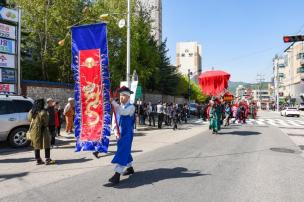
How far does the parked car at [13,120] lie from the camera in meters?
12.1

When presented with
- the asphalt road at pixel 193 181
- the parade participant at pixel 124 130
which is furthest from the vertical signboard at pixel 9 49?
the parade participant at pixel 124 130

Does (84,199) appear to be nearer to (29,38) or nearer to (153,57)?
(29,38)

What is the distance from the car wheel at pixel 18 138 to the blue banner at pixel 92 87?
449 cm

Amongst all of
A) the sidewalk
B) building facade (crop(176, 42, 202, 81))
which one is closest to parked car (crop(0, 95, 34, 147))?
the sidewalk

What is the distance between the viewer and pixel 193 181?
6891 mm

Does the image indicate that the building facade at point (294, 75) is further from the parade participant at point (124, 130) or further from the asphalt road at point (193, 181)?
the parade participant at point (124, 130)

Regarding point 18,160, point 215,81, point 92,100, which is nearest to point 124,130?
point 92,100

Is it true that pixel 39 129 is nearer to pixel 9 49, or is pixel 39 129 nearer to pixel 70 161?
pixel 70 161

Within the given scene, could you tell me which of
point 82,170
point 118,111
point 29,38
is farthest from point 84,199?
point 29,38

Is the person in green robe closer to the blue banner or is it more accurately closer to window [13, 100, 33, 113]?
the blue banner

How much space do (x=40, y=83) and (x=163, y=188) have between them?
1571 centimetres

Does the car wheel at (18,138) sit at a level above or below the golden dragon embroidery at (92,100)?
below

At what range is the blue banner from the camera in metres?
8.59

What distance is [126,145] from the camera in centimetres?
689
